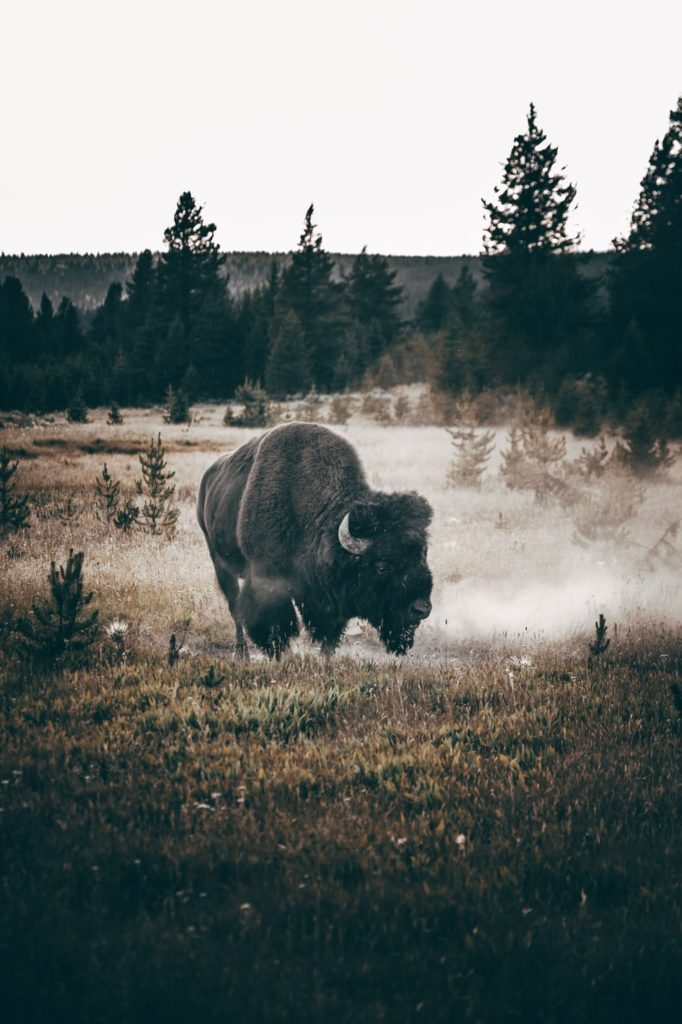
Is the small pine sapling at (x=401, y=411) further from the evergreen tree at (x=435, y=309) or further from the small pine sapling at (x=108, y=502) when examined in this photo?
the evergreen tree at (x=435, y=309)

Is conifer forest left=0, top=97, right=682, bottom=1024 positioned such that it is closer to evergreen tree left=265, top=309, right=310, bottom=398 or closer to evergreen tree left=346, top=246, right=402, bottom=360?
evergreen tree left=265, top=309, right=310, bottom=398

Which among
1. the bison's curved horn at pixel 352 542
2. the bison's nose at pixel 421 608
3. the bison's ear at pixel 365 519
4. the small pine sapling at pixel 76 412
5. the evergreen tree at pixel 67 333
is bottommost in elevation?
the bison's nose at pixel 421 608

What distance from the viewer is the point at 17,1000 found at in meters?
2.35

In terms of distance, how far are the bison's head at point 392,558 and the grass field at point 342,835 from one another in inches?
24.0

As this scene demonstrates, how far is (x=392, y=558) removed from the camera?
246 inches

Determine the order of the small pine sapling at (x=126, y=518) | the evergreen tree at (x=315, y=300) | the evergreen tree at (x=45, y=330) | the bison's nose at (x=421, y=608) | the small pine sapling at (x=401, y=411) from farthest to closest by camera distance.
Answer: the evergreen tree at (x=45, y=330)
the evergreen tree at (x=315, y=300)
the small pine sapling at (x=401, y=411)
the small pine sapling at (x=126, y=518)
the bison's nose at (x=421, y=608)

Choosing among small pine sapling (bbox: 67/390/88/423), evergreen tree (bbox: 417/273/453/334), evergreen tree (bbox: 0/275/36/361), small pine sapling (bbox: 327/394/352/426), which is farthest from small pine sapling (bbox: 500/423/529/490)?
evergreen tree (bbox: 0/275/36/361)

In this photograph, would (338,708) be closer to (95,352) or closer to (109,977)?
(109,977)

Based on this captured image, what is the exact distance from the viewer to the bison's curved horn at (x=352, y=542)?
6.25m

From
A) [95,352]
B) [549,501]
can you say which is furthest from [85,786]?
[95,352]

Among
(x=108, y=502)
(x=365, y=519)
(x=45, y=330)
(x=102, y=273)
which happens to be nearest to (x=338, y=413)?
(x=108, y=502)

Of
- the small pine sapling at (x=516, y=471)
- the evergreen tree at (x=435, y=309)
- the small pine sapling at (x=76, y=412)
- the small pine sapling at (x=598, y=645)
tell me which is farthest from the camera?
the evergreen tree at (x=435, y=309)

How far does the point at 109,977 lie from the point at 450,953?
1305 millimetres

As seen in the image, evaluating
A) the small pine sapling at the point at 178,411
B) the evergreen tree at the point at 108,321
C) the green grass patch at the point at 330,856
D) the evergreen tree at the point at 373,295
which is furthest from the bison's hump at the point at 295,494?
the evergreen tree at the point at 108,321
